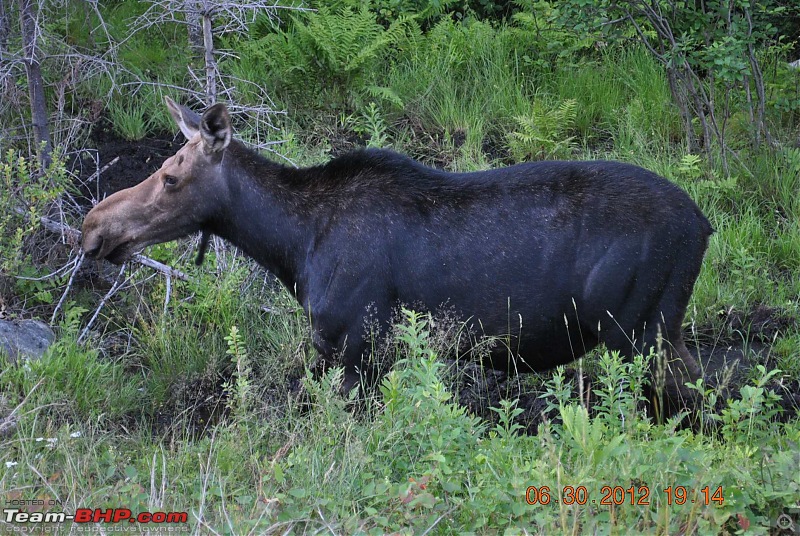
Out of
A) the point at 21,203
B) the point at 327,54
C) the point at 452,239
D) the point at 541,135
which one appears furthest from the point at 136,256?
the point at 541,135

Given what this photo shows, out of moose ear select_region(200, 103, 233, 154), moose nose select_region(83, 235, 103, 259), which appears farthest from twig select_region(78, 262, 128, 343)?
moose ear select_region(200, 103, 233, 154)

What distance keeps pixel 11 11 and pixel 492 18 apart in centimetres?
579

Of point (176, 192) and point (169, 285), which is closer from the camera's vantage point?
point (176, 192)

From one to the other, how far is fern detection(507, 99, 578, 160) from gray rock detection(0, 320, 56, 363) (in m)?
4.76

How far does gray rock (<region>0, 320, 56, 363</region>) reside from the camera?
7.20 m

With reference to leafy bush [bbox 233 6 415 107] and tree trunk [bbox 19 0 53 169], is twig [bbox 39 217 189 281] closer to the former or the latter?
tree trunk [bbox 19 0 53 169]

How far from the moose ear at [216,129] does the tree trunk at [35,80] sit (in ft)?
8.27

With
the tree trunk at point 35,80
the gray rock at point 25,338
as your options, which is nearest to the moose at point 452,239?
the gray rock at point 25,338

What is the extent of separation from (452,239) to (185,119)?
2.18m

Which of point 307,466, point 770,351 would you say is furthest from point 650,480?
point 770,351

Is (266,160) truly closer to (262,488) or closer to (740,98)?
(262,488)

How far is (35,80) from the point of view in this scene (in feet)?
27.7

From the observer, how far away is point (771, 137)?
30.1ft
